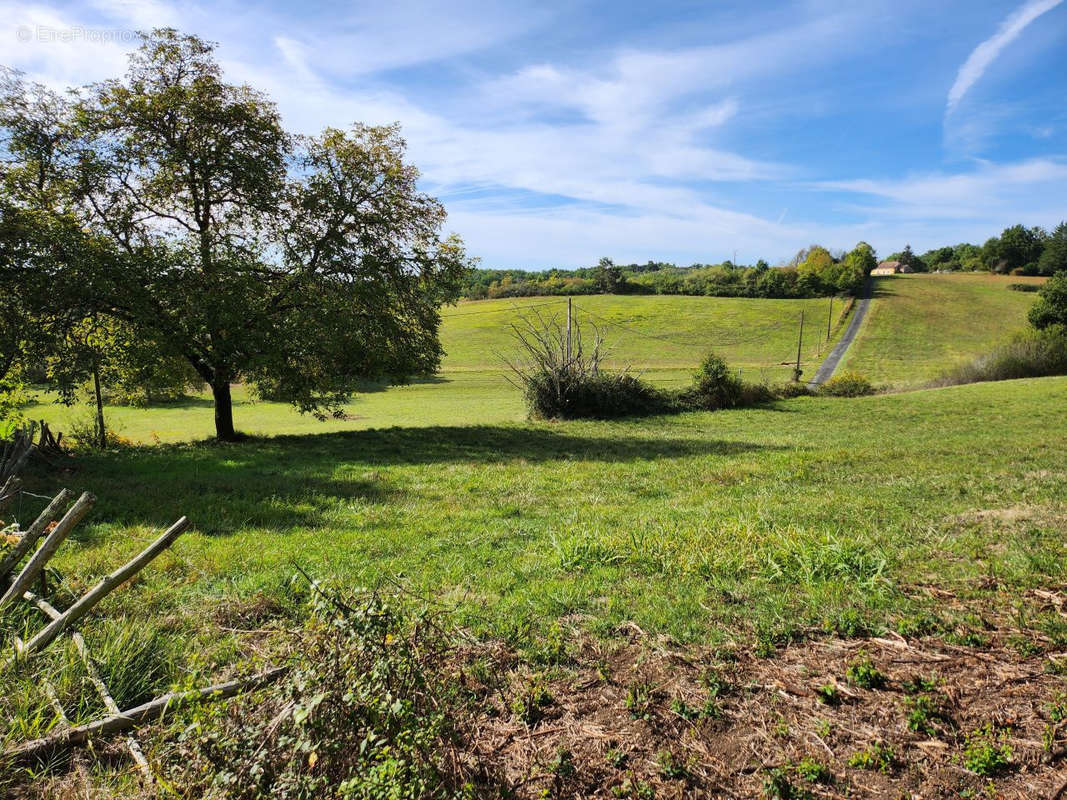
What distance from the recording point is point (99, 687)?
315 centimetres

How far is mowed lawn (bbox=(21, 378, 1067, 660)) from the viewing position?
15.0 ft

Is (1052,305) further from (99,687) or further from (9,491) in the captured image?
(9,491)

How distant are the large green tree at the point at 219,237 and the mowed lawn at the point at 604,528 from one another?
295 cm

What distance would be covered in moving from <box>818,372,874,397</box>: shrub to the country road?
4575 mm

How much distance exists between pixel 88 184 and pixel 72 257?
8.18 feet

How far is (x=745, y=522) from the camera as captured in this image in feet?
22.0

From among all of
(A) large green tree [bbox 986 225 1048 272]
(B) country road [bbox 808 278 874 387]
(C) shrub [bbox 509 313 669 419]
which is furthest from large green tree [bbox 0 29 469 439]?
(A) large green tree [bbox 986 225 1048 272]

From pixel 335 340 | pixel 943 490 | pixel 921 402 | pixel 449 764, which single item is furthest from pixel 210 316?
pixel 921 402

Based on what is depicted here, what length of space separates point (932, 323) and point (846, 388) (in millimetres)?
45340

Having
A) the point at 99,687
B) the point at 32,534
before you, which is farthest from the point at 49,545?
the point at 99,687

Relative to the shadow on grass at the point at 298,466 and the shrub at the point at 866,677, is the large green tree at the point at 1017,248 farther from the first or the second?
the shrub at the point at 866,677

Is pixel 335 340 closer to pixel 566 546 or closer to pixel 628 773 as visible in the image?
pixel 566 546

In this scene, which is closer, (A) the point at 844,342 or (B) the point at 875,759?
Result: (B) the point at 875,759

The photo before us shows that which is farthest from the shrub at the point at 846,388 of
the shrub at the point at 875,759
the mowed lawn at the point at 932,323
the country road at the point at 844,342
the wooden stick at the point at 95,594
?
the wooden stick at the point at 95,594
